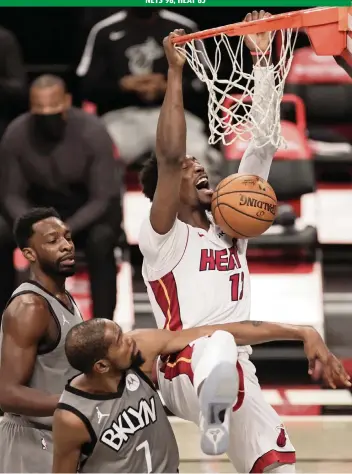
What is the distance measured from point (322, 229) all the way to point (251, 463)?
14.4 feet

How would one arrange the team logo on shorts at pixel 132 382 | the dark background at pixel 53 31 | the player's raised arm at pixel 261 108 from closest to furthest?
the team logo on shorts at pixel 132 382, the player's raised arm at pixel 261 108, the dark background at pixel 53 31

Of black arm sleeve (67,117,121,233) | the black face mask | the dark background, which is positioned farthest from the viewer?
the dark background

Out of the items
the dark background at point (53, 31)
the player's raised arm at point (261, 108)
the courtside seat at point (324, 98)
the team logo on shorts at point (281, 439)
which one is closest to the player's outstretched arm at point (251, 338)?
the team logo on shorts at point (281, 439)

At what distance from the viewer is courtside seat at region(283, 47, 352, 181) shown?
29.8 ft

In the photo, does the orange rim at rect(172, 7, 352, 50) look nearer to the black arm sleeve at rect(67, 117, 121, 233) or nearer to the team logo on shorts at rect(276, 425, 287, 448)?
the team logo on shorts at rect(276, 425, 287, 448)

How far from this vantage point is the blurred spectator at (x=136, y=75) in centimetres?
812

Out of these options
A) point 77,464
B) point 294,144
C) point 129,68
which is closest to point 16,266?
point 129,68

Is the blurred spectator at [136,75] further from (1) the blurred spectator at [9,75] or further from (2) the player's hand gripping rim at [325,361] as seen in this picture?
(2) the player's hand gripping rim at [325,361]

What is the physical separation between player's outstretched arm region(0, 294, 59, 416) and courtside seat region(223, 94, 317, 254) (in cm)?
388

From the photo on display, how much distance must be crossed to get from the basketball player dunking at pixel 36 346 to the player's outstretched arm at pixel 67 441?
418 millimetres

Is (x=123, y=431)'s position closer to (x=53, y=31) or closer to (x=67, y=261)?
(x=67, y=261)

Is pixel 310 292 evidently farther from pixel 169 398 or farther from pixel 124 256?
pixel 169 398

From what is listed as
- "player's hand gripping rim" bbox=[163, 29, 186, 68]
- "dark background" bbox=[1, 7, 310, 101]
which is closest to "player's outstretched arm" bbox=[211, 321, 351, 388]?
"player's hand gripping rim" bbox=[163, 29, 186, 68]

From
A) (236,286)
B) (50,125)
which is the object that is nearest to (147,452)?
(236,286)
